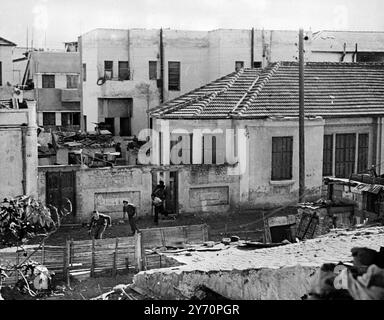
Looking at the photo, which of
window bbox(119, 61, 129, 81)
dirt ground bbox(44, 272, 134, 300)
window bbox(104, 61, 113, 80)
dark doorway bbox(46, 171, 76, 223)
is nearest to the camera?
dirt ground bbox(44, 272, 134, 300)

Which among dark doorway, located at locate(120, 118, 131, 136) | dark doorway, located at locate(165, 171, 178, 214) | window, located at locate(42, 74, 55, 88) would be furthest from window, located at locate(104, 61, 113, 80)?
dark doorway, located at locate(165, 171, 178, 214)

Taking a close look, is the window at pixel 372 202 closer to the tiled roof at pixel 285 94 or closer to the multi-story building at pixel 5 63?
the tiled roof at pixel 285 94

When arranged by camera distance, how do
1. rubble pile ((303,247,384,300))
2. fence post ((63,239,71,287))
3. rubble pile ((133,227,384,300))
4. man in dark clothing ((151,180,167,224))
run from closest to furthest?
rubble pile ((303,247,384,300)) < rubble pile ((133,227,384,300)) < fence post ((63,239,71,287)) < man in dark clothing ((151,180,167,224))

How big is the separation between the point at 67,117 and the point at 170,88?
7.99 m

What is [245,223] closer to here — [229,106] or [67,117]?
[229,106]

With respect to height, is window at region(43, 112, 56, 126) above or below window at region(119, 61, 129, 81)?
below

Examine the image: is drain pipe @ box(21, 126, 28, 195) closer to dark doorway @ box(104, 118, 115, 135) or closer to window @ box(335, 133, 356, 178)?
window @ box(335, 133, 356, 178)

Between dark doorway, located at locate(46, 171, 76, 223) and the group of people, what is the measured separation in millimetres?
1194

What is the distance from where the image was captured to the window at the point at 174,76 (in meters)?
34.6

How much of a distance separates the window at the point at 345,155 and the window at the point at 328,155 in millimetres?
237

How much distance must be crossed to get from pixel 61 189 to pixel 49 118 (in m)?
20.4

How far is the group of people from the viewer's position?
17.9 meters

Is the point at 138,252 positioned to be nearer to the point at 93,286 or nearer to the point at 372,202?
the point at 93,286

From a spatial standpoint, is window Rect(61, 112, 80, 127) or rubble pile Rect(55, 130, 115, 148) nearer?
rubble pile Rect(55, 130, 115, 148)
